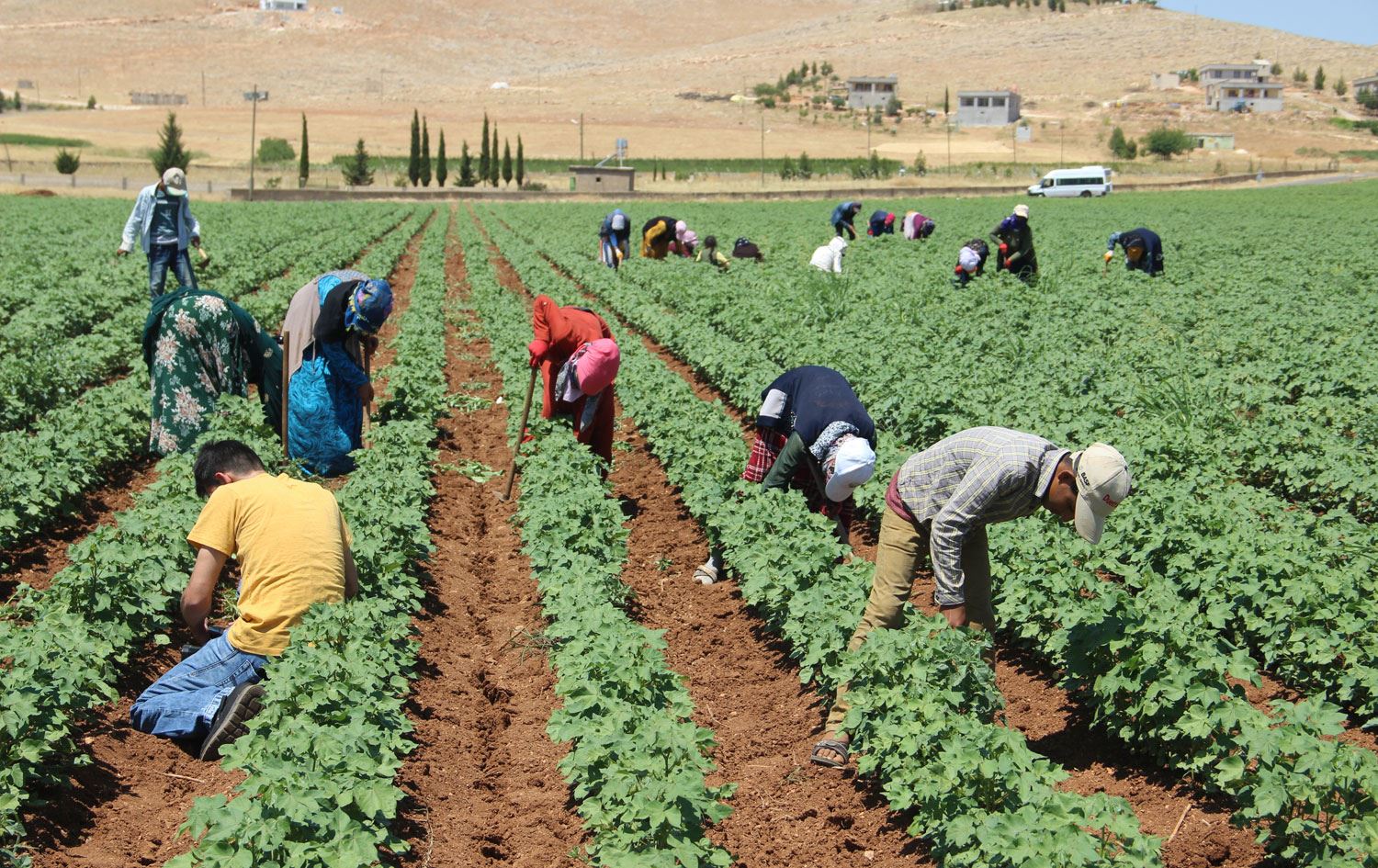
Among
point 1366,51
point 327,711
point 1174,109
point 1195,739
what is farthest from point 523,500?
point 1366,51

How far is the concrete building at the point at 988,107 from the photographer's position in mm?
108375

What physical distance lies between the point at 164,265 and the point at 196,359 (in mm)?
4938

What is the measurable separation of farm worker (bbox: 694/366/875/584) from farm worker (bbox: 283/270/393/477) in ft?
10.6

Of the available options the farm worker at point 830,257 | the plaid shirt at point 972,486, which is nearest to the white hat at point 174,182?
the farm worker at point 830,257

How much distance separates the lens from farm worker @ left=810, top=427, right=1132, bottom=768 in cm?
461

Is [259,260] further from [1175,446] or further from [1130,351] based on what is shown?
[1175,446]

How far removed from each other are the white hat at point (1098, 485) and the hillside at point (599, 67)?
8782 centimetres

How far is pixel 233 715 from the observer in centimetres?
527

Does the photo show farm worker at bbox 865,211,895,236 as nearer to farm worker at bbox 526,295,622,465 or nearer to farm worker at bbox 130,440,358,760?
farm worker at bbox 526,295,622,465

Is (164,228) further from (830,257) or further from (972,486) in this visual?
(972,486)

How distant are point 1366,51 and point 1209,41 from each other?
23.6 metres

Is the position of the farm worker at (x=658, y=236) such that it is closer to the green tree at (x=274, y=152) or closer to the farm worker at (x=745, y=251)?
the farm worker at (x=745, y=251)

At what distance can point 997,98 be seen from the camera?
4267 inches

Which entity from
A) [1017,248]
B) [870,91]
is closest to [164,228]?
[1017,248]
